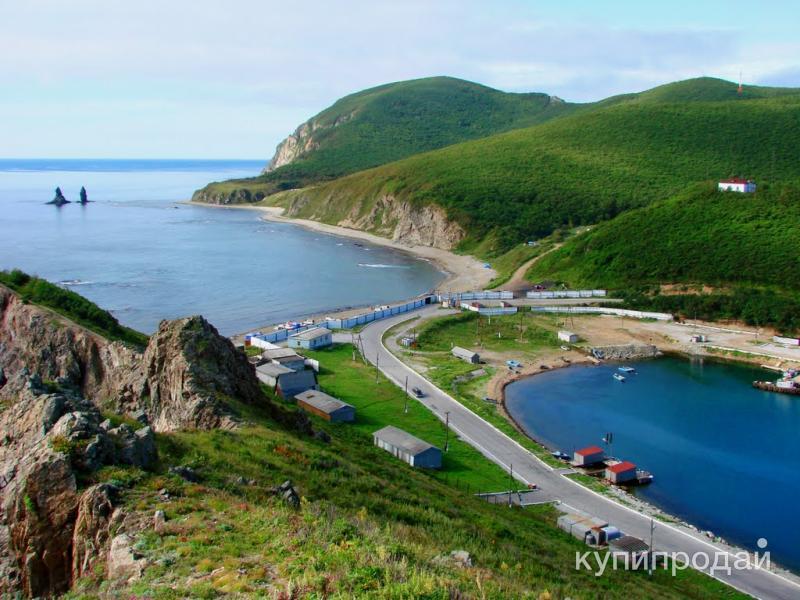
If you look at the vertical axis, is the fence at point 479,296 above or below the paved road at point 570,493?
above

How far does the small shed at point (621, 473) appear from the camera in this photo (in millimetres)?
35344

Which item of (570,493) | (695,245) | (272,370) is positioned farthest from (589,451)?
(695,245)

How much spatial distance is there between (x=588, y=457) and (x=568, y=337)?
26.4 meters

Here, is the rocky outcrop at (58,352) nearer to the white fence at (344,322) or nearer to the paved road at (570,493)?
the paved road at (570,493)

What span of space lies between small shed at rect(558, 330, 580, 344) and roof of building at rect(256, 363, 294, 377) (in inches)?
1073

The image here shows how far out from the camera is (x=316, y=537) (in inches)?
477

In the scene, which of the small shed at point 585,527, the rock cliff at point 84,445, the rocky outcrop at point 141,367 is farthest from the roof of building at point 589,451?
the rock cliff at point 84,445

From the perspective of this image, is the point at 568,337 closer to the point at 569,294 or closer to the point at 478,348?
the point at 478,348

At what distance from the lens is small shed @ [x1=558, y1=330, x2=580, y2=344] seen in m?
62.5

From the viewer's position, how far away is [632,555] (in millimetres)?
25562

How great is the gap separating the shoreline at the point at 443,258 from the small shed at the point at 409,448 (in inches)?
2000

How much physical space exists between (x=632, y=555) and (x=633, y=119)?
143 m

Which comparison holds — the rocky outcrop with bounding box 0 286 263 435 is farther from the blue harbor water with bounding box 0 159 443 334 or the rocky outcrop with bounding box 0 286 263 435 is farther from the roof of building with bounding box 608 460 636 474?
the blue harbor water with bounding box 0 159 443 334

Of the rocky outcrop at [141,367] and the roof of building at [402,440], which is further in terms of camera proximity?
the roof of building at [402,440]
